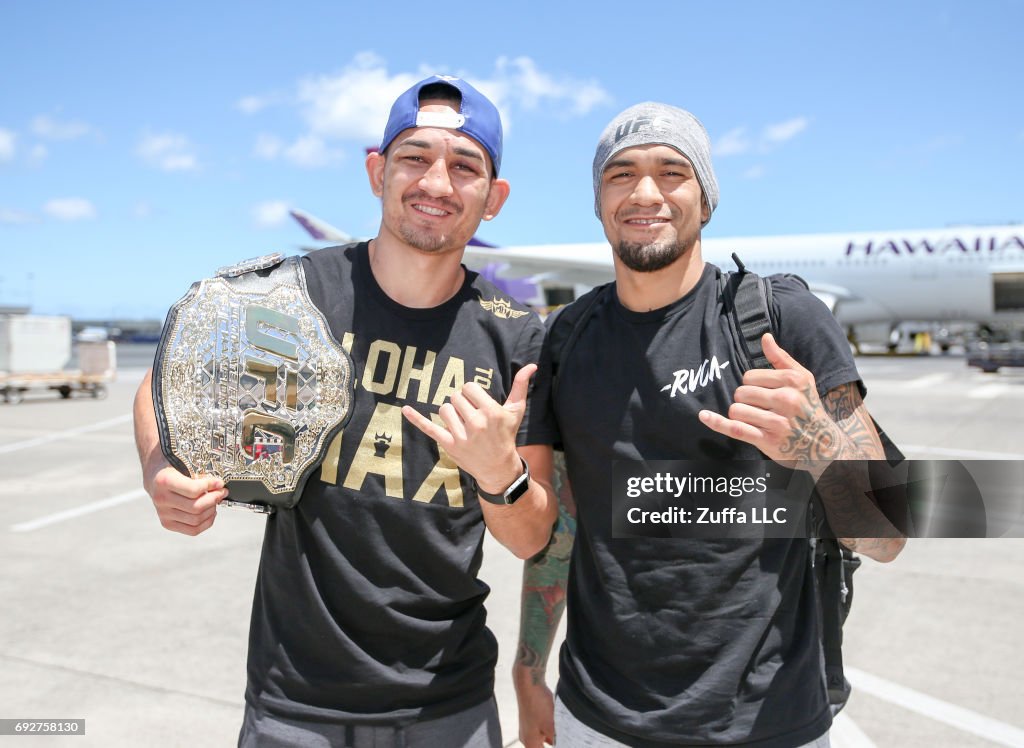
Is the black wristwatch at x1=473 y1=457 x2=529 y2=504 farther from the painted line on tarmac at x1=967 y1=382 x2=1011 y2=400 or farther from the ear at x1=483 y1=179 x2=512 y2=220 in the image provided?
the painted line on tarmac at x1=967 y1=382 x2=1011 y2=400

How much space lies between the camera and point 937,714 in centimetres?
312

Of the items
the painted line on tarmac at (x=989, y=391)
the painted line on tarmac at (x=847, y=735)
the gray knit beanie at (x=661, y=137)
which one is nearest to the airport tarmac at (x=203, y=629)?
the painted line on tarmac at (x=847, y=735)

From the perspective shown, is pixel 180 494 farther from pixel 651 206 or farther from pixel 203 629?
pixel 203 629

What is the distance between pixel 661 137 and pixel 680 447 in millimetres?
728

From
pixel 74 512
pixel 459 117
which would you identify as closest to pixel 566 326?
pixel 459 117

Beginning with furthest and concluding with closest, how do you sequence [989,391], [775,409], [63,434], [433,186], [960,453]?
[989,391], [63,434], [960,453], [433,186], [775,409]

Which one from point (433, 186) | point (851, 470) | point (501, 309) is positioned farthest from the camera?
point (501, 309)

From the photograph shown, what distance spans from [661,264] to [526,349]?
A: 1.25ft

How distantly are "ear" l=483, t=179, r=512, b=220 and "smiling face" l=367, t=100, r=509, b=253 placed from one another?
65mm

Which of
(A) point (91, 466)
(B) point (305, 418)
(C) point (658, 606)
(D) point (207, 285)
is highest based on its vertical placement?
(D) point (207, 285)

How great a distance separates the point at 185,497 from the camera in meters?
1.68

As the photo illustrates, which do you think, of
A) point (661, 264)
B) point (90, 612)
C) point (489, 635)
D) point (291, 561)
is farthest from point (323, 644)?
point (90, 612)

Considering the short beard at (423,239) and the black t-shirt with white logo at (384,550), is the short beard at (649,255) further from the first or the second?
the short beard at (423,239)

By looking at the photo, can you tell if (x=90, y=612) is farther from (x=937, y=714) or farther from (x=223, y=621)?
(x=937, y=714)
